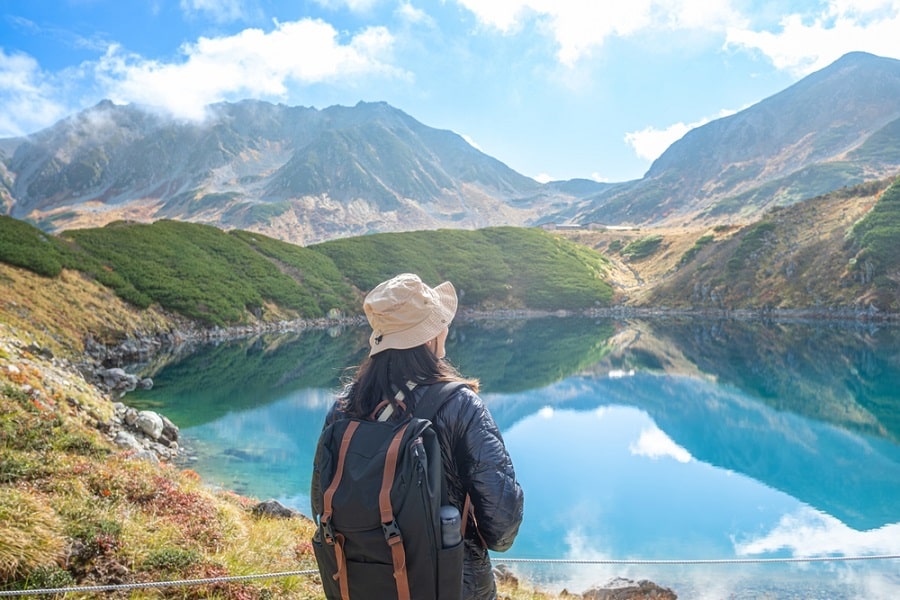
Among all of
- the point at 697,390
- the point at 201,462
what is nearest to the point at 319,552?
the point at 201,462

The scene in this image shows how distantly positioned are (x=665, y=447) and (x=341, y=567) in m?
21.9

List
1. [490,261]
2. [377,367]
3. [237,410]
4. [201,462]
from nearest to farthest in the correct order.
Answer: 1. [377,367]
2. [201,462]
3. [237,410]
4. [490,261]

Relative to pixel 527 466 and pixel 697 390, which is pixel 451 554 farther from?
pixel 697 390

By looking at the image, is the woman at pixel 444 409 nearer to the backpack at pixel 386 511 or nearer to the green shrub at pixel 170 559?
the backpack at pixel 386 511

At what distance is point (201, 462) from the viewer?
56.2ft

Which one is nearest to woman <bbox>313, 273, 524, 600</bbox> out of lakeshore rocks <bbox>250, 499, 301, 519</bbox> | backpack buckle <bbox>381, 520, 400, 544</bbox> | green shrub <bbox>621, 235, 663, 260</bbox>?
backpack buckle <bbox>381, 520, 400, 544</bbox>

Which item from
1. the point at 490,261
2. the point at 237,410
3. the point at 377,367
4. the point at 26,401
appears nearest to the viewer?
the point at 377,367

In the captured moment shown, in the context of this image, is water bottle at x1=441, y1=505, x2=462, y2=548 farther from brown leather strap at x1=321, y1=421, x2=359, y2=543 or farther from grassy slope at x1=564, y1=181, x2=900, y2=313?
grassy slope at x1=564, y1=181, x2=900, y2=313

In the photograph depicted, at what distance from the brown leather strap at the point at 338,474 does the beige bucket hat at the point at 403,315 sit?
55 cm

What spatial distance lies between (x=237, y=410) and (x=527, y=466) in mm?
14387

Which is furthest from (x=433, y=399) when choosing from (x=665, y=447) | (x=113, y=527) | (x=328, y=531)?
(x=665, y=447)

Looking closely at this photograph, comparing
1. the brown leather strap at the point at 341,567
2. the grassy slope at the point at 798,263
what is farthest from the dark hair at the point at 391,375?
the grassy slope at the point at 798,263

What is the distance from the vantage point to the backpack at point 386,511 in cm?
239

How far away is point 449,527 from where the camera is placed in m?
2.50
